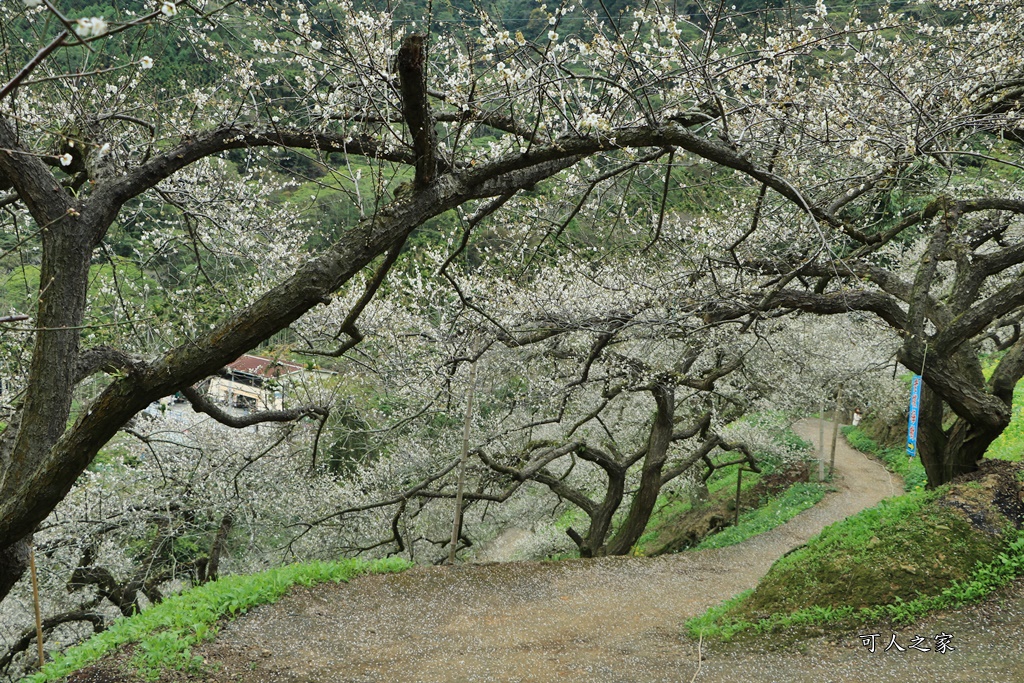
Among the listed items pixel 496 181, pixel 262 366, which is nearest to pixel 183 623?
pixel 496 181

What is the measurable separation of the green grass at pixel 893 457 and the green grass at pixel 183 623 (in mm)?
11360

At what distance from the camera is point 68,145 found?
175 inches

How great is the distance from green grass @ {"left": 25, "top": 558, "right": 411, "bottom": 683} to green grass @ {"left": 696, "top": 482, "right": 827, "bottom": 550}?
853cm

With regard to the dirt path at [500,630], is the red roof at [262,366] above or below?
above

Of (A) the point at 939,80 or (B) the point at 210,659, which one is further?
(A) the point at 939,80

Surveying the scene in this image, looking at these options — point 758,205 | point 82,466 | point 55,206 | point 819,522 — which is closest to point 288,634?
point 82,466

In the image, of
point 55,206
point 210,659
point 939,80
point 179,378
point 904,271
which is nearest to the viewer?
point 179,378

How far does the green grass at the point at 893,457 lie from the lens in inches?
612

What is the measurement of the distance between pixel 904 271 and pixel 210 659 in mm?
13945

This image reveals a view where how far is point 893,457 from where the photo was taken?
1856 centimetres

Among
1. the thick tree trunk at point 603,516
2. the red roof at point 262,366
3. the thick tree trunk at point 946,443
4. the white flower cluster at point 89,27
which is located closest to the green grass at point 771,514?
the thick tree trunk at point 603,516

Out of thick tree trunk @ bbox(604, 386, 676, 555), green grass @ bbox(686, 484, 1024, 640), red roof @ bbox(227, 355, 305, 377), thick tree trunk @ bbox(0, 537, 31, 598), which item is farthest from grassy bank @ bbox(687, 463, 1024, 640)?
red roof @ bbox(227, 355, 305, 377)

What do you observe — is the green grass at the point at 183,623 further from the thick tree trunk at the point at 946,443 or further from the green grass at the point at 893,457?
the green grass at the point at 893,457

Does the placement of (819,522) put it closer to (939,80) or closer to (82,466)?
(939,80)
